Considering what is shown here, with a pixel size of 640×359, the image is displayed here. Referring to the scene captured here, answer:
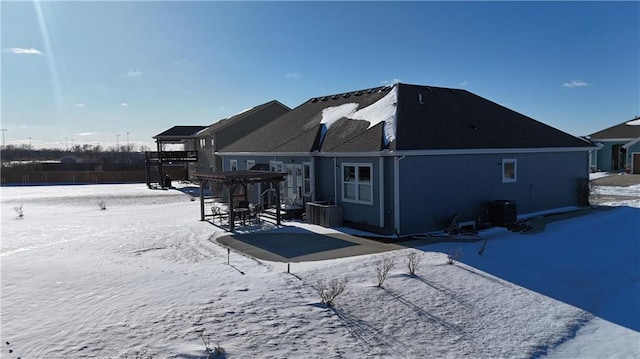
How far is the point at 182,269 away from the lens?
32.6 feet

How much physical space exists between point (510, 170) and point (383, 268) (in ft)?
30.1

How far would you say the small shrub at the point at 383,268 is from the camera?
8666 mm

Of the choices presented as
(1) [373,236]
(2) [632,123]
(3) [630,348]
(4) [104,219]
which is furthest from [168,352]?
(2) [632,123]

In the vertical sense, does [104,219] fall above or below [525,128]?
below

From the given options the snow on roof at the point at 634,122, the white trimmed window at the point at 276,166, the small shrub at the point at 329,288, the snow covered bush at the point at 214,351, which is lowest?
the snow covered bush at the point at 214,351

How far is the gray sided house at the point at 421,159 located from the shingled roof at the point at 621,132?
77.9 feet

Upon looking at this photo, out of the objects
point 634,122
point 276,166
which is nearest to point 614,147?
point 634,122


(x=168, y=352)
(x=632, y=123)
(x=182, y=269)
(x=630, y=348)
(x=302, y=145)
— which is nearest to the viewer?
(x=168, y=352)

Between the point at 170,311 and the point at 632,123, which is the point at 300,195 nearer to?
the point at 170,311

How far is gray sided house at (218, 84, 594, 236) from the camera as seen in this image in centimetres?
1361

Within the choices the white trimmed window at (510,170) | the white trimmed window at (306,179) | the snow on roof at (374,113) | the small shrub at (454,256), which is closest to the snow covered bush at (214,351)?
the small shrub at (454,256)

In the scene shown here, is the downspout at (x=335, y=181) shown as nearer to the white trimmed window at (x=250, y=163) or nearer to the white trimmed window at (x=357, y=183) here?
the white trimmed window at (x=357, y=183)

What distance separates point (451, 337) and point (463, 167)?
8.88 m

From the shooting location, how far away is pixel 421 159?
1368 centimetres
